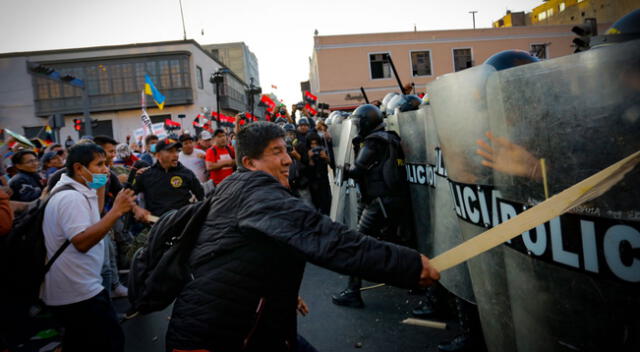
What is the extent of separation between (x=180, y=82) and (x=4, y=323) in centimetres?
2766

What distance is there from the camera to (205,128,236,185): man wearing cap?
6.03 metres

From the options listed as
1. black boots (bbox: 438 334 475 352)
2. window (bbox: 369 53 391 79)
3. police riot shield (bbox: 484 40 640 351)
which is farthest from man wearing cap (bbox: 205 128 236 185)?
window (bbox: 369 53 391 79)

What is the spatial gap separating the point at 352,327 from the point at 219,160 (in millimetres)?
3657

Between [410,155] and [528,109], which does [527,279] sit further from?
[410,155]

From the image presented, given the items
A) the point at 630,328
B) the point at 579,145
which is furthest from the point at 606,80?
the point at 630,328

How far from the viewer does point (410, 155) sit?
391 centimetres

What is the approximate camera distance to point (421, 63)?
1097 inches

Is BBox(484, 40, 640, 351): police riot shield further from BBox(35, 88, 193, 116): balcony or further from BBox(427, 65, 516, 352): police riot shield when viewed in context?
BBox(35, 88, 193, 116): balcony

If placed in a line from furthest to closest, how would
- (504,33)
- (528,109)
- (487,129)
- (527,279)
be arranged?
(504,33) < (487,129) < (527,279) < (528,109)

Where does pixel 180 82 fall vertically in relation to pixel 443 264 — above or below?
above

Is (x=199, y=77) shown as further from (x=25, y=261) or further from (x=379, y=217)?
(x=25, y=261)

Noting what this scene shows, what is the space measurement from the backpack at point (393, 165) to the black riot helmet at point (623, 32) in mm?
2067

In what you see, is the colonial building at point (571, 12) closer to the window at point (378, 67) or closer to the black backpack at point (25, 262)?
the window at point (378, 67)

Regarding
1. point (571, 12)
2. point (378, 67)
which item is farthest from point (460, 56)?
point (571, 12)
